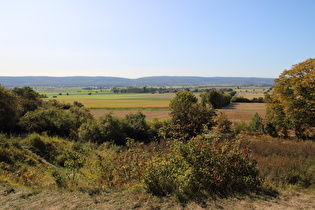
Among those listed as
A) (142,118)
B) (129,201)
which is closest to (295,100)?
(142,118)

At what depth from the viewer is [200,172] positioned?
514 cm

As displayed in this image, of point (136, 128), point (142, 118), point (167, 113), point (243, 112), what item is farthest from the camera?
point (243, 112)

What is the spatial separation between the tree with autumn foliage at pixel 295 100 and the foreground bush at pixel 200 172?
2082 cm

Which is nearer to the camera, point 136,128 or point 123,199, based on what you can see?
point 123,199

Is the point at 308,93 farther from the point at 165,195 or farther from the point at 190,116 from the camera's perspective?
the point at 165,195

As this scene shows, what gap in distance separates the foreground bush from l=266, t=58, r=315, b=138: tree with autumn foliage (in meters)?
20.8

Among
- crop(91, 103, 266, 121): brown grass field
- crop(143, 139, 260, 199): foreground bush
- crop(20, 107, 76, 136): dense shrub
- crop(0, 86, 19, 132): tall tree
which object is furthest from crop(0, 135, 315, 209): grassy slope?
crop(91, 103, 266, 121): brown grass field

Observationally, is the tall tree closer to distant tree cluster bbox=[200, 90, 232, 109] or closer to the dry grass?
the dry grass

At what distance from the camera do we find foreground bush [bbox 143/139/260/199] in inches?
203

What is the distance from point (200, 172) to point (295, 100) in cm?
2329

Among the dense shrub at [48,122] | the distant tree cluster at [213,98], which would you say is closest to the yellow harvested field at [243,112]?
the distant tree cluster at [213,98]

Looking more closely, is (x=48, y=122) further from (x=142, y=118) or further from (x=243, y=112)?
(x=243, y=112)

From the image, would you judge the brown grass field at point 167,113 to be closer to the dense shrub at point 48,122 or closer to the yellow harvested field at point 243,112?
the yellow harvested field at point 243,112

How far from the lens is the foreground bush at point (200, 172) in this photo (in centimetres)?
515
